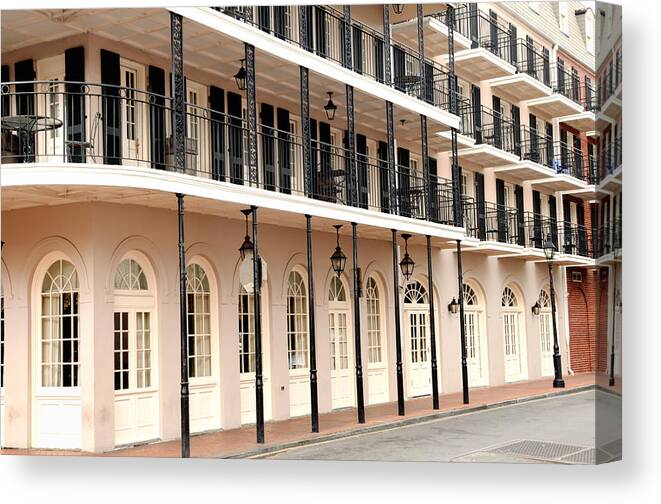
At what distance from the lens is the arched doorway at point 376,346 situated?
67.8 feet

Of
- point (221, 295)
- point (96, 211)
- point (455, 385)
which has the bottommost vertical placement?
point (455, 385)

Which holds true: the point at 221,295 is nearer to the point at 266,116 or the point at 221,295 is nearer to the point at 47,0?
the point at 266,116

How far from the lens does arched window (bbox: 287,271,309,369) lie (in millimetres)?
18188

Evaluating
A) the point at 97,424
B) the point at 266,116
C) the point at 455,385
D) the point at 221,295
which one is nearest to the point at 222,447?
the point at 97,424

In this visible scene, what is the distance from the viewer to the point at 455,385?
23469 millimetres

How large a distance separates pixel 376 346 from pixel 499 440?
254 inches

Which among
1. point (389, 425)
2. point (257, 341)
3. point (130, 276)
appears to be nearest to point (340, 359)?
point (389, 425)

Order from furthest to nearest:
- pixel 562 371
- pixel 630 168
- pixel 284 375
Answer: pixel 562 371 < pixel 284 375 < pixel 630 168

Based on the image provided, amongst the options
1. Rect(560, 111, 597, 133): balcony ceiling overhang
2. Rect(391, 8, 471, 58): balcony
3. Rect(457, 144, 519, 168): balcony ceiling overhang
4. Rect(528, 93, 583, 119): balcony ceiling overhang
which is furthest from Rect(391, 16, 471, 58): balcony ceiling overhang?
Rect(560, 111, 597, 133): balcony ceiling overhang

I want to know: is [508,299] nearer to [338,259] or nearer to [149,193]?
[338,259]

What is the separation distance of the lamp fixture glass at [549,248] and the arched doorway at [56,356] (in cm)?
1225

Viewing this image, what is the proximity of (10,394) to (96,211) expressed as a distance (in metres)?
3.01

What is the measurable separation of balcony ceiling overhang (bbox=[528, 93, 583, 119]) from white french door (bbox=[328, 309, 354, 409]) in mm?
10112

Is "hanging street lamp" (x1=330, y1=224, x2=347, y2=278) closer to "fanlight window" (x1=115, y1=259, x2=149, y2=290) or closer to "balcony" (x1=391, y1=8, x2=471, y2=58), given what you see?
"fanlight window" (x1=115, y1=259, x2=149, y2=290)
